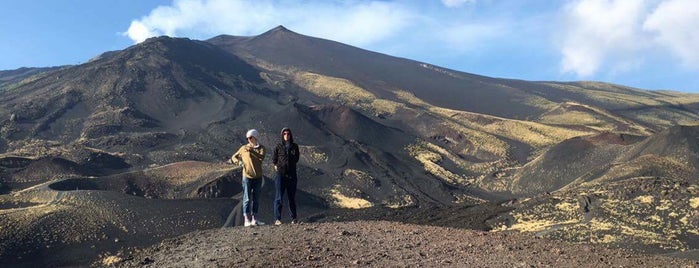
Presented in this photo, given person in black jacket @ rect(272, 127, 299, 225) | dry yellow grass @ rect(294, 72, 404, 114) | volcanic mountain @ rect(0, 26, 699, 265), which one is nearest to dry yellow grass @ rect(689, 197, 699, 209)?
volcanic mountain @ rect(0, 26, 699, 265)

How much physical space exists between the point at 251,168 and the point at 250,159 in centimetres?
17

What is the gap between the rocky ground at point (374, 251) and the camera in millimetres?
8094

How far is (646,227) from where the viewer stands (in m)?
24.1

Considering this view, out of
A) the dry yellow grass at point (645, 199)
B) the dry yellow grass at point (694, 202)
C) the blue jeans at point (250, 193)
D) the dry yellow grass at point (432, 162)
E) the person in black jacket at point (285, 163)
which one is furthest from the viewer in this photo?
the dry yellow grass at point (432, 162)

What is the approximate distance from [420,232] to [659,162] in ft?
116

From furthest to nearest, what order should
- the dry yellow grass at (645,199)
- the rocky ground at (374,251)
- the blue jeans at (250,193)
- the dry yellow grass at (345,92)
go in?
the dry yellow grass at (345,92) < the dry yellow grass at (645,199) < the blue jeans at (250,193) < the rocky ground at (374,251)

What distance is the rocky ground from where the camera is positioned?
26.6 ft

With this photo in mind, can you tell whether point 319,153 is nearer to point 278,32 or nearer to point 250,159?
point 250,159

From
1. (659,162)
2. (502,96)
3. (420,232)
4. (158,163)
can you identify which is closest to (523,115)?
(502,96)

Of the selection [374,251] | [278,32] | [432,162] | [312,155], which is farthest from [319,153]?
[278,32]

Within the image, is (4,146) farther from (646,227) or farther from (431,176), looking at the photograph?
(646,227)

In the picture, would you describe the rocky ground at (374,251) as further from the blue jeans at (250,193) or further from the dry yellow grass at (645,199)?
the dry yellow grass at (645,199)

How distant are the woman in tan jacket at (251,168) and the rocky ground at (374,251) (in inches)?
29.5

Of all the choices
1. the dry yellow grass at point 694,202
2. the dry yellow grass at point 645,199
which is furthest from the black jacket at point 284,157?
the dry yellow grass at point 645,199
